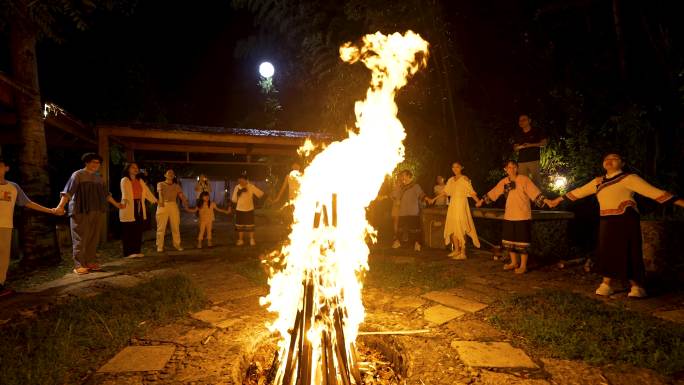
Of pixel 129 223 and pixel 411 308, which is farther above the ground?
pixel 129 223

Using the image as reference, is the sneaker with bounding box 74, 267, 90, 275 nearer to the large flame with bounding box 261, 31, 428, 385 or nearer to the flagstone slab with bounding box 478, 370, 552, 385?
the large flame with bounding box 261, 31, 428, 385

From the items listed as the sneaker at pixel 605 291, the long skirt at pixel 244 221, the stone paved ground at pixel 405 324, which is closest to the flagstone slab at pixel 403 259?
the stone paved ground at pixel 405 324

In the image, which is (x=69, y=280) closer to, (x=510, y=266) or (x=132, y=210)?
(x=132, y=210)

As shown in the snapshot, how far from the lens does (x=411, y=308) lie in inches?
A: 195

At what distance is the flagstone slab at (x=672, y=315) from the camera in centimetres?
432

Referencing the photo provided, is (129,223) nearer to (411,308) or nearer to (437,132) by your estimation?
(411,308)

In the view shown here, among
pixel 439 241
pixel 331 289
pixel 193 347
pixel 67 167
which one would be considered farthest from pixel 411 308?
pixel 67 167

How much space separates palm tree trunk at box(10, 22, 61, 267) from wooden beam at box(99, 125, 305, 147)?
2.64 metres

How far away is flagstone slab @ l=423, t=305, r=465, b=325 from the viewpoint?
14.8 ft

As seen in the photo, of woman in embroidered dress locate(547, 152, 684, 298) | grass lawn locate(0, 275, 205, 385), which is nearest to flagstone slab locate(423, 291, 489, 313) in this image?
woman in embroidered dress locate(547, 152, 684, 298)

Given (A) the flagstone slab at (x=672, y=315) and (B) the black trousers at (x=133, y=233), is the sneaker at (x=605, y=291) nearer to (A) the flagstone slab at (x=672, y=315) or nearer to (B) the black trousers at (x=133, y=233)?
(A) the flagstone slab at (x=672, y=315)

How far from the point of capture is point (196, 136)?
11469 millimetres

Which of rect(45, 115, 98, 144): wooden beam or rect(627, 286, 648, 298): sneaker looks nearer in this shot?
rect(627, 286, 648, 298): sneaker

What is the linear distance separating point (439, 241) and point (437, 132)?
4516mm
